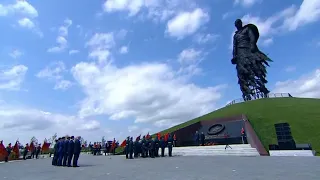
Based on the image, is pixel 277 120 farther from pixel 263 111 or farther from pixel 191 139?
pixel 191 139

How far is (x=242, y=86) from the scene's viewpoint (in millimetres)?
52156

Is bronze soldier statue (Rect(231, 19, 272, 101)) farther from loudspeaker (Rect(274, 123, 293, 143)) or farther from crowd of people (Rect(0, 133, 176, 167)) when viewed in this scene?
crowd of people (Rect(0, 133, 176, 167))

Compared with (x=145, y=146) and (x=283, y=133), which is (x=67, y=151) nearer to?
(x=145, y=146)

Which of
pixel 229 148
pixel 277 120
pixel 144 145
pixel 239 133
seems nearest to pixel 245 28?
pixel 277 120

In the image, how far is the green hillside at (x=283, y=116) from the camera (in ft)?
94.8

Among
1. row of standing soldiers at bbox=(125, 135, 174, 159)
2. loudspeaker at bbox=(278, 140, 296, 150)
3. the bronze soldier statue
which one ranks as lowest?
loudspeaker at bbox=(278, 140, 296, 150)

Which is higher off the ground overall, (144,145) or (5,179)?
(144,145)

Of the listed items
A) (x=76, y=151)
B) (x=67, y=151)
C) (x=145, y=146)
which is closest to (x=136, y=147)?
(x=145, y=146)

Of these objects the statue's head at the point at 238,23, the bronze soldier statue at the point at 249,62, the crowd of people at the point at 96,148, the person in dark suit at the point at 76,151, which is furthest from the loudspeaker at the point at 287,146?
the statue's head at the point at 238,23

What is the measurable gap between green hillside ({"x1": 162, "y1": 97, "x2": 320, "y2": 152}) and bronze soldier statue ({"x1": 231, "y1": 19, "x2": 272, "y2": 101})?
778 cm

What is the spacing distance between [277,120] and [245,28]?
24386 mm

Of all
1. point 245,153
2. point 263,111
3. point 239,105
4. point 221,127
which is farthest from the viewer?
point 239,105

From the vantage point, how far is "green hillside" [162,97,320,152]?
1138 inches

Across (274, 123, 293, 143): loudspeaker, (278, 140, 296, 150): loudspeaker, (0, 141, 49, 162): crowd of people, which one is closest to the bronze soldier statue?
(274, 123, 293, 143): loudspeaker
